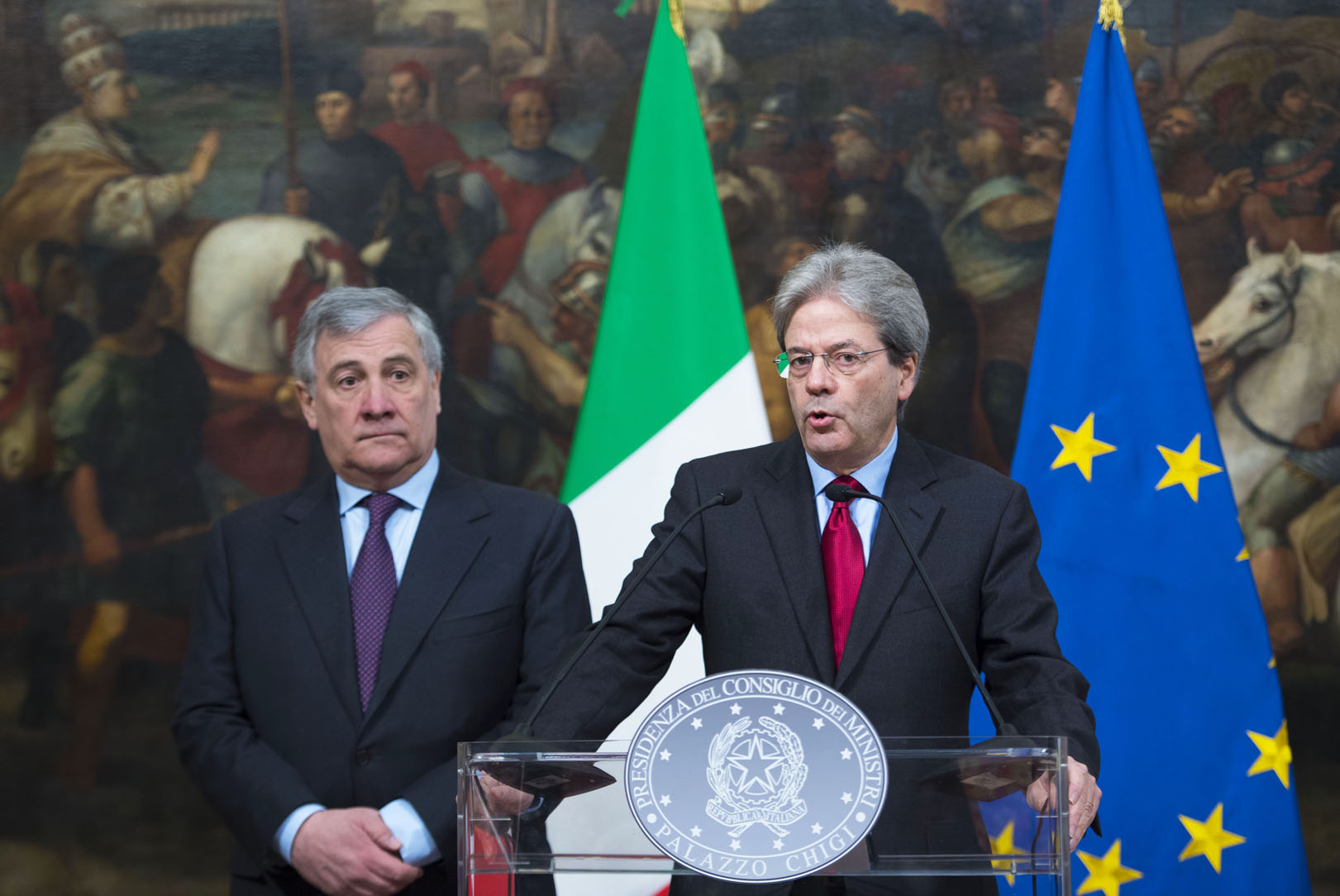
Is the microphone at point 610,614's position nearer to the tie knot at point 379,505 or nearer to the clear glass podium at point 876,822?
the clear glass podium at point 876,822

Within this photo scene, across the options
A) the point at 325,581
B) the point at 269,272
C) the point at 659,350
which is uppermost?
the point at 269,272

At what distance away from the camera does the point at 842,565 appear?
7.46 ft

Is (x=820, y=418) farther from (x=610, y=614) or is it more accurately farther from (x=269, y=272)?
(x=269, y=272)

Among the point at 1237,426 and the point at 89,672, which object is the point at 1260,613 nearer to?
the point at 1237,426

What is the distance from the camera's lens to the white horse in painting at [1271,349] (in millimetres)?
4793

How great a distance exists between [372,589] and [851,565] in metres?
1.05

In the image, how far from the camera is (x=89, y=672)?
481 cm

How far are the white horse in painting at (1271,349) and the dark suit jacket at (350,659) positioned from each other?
3.00 metres

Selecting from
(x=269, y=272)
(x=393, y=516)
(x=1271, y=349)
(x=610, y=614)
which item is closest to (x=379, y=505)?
(x=393, y=516)

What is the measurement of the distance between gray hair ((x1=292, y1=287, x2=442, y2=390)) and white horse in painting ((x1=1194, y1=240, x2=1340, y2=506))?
3154mm

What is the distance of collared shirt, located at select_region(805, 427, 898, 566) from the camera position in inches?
91.0

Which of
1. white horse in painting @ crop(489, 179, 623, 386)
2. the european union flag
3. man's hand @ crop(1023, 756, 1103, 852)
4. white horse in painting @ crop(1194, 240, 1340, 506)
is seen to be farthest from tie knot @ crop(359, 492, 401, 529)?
white horse in painting @ crop(1194, 240, 1340, 506)

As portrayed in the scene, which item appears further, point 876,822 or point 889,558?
point 889,558

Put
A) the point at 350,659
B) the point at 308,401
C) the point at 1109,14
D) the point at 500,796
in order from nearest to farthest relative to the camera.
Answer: the point at 500,796, the point at 350,659, the point at 308,401, the point at 1109,14
